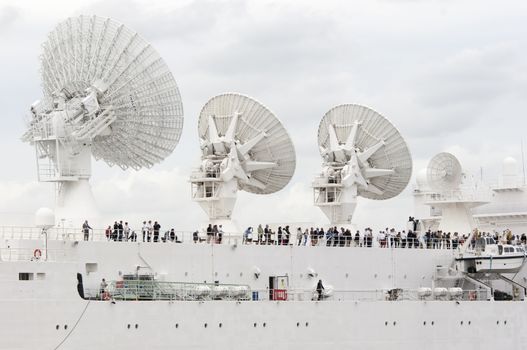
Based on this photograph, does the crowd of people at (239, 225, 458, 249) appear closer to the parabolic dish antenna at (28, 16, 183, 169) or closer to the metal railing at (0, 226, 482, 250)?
the metal railing at (0, 226, 482, 250)

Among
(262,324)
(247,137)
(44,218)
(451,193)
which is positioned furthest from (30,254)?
(451,193)

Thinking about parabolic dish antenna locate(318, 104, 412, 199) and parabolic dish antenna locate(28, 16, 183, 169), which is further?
parabolic dish antenna locate(318, 104, 412, 199)

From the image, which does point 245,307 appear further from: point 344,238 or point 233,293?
point 344,238

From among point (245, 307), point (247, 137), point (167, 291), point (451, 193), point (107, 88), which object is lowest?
point (245, 307)

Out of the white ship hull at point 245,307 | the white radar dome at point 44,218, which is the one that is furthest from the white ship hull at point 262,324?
the white radar dome at point 44,218

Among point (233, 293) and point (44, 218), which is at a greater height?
point (44, 218)

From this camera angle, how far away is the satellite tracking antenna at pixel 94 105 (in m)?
42.0

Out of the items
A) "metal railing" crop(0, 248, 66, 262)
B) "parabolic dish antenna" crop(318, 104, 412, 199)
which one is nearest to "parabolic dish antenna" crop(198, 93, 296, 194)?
"parabolic dish antenna" crop(318, 104, 412, 199)

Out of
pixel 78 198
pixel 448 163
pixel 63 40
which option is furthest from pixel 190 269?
pixel 448 163

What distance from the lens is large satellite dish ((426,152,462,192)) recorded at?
56625 mm

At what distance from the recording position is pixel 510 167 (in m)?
61.2

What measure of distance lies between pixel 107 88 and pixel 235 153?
7.60 meters

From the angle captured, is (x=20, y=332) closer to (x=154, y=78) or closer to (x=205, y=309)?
(x=205, y=309)

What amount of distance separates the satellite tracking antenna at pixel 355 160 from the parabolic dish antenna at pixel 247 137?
7.99ft
